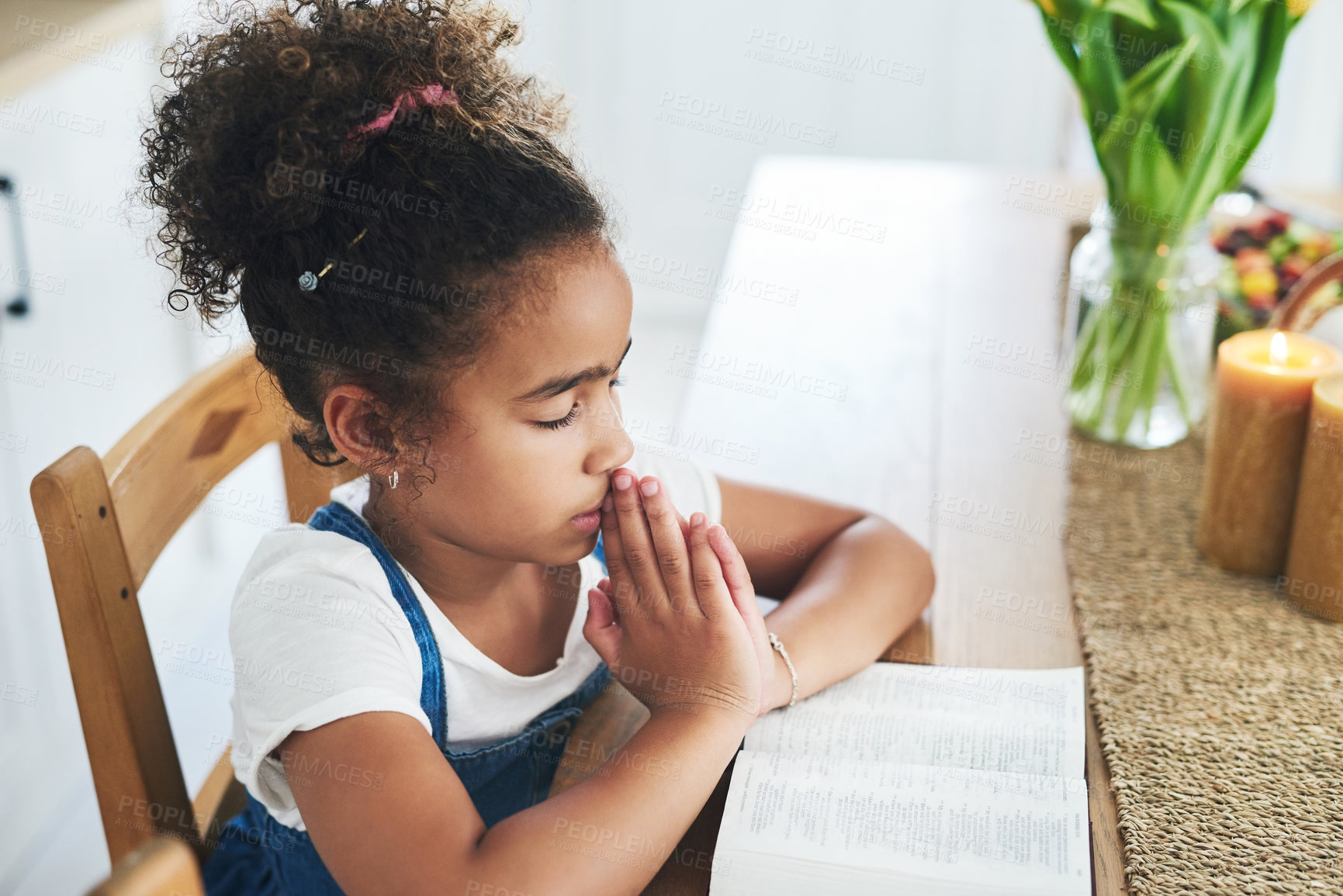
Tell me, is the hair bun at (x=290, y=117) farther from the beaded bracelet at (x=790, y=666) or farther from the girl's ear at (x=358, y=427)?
the beaded bracelet at (x=790, y=666)

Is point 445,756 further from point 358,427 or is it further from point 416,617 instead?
point 358,427

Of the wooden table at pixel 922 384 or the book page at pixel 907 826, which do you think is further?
the wooden table at pixel 922 384

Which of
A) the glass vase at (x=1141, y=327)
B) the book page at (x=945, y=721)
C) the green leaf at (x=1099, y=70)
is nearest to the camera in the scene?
the book page at (x=945, y=721)

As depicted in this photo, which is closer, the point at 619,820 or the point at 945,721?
the point at 619,820

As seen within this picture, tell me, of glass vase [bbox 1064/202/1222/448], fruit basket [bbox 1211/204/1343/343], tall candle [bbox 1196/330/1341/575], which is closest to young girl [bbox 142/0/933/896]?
tall candle [bbox 1196/330/1341/575]

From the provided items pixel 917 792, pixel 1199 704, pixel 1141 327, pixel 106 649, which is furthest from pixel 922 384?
pixel 106 649

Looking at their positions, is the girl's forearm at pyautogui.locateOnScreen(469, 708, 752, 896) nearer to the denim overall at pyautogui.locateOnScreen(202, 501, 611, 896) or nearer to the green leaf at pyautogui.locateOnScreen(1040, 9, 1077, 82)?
the denim overall at pyautogui.locateOnScreen(202, 501, 611, 896)

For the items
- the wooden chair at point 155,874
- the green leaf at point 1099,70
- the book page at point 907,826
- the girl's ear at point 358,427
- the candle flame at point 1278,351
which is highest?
the green leaf at point 1099,70

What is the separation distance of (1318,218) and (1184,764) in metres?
0.86

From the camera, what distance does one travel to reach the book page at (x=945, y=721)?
73cm

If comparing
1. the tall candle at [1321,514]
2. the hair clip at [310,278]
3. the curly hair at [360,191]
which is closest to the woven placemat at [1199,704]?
the tall candle at [1321,514]

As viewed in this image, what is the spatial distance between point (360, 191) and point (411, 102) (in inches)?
2.6

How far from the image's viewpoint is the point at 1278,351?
0.91 m

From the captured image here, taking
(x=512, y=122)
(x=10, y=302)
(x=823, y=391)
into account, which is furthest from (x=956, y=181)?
(x=10, y=302)
